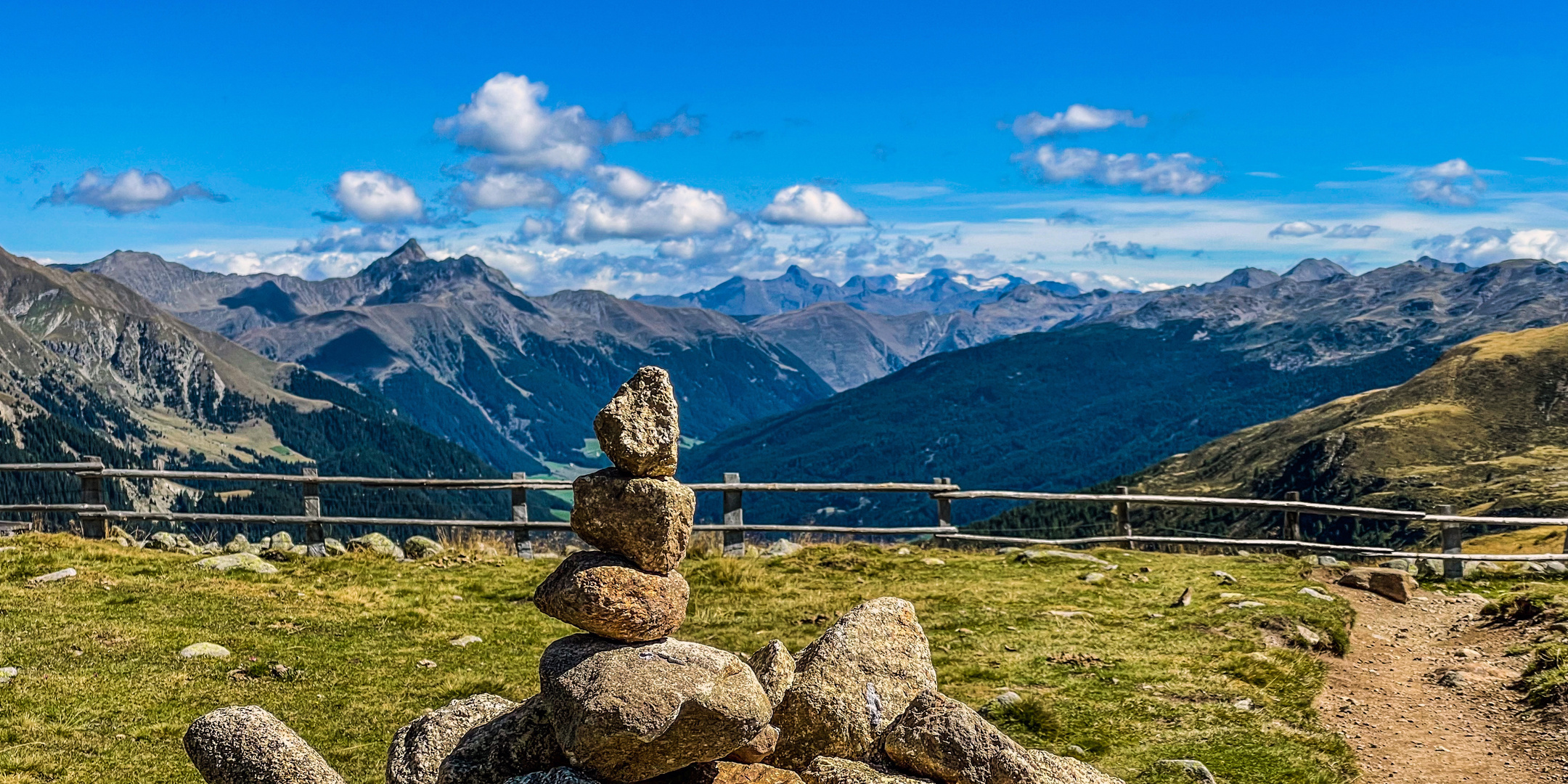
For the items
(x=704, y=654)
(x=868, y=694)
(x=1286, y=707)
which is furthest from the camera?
(x=1286, y=707)

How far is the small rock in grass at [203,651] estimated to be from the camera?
46.0 ft

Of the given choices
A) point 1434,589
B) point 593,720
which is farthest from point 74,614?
point 1434,589

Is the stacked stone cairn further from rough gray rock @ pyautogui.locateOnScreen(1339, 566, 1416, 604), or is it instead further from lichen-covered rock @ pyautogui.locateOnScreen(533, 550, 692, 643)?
rough gray rock @ pyautogui.locateOnScreen(1339, 566, 1416, 604)

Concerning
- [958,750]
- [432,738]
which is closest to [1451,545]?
[958,750]

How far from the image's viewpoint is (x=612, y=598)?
8.66m

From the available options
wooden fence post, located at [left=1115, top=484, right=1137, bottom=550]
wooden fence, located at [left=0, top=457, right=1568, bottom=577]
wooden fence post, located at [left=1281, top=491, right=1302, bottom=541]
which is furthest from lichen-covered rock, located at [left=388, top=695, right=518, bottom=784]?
wooden fence post, located at [left=1281, top=491, right=1302, bottom=541]

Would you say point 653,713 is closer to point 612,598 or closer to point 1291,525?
point 612,598

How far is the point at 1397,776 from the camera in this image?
11117mm

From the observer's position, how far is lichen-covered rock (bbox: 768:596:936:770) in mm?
8781

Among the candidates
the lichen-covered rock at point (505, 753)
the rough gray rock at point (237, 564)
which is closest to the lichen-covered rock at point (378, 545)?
the rough gray rock at point (237, 564)

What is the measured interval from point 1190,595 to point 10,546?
69.4 ft

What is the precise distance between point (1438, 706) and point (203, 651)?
15.6 m

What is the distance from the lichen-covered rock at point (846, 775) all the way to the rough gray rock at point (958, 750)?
6.6 inches

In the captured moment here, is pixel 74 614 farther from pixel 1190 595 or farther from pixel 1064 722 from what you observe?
pixel 1190 595
